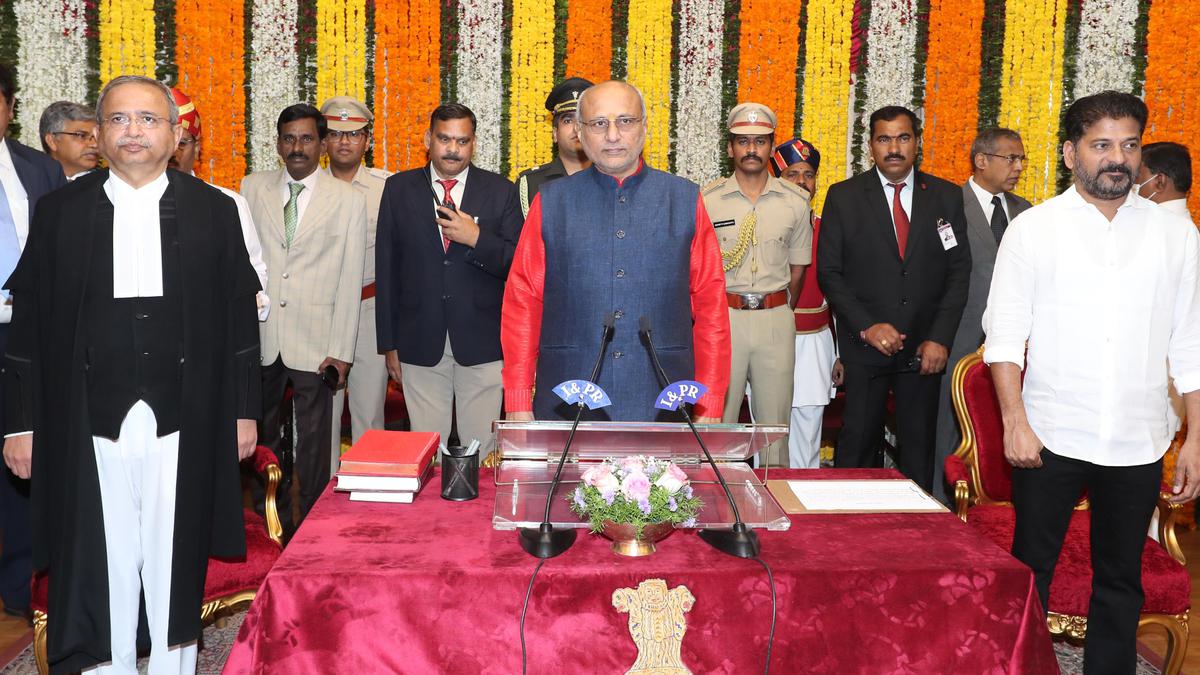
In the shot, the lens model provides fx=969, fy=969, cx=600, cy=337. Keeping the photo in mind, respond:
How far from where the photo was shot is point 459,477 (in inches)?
93.1

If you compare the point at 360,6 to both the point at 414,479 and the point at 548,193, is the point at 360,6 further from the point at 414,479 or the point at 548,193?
the point at 414,479

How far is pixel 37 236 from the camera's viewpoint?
2.48m

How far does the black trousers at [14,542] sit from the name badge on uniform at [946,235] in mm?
3710

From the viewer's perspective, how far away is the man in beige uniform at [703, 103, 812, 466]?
14.0 ft

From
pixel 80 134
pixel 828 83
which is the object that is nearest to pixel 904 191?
pixel 828 83

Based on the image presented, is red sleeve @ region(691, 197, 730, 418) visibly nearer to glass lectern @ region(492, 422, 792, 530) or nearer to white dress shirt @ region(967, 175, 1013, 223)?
glass lectern @ region(492, 422, 792, 530)

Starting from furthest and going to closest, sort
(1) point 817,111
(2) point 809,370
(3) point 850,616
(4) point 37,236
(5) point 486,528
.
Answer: (1) point 817,111 < (2) point 809,370 < (4) point 37,236 < (5) point 486,528 < (3) point 850,616

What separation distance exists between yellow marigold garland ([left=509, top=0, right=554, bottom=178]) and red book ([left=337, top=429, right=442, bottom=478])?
3.30 metres

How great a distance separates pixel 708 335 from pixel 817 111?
335 cm

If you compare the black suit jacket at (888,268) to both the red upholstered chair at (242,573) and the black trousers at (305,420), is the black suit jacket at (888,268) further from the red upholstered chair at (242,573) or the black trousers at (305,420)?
the red upholstered chair at (242,573)

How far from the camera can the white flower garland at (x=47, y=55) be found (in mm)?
5297

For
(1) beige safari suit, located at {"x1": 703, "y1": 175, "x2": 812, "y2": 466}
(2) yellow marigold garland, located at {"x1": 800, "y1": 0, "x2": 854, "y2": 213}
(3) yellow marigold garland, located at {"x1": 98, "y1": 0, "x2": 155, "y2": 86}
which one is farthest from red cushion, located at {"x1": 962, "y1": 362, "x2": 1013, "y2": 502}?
(3) yellow marigold garland, located at {"x1": 98, "y1": 0, "x2": 155, "y2": 86}

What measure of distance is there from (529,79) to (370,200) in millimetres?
1475

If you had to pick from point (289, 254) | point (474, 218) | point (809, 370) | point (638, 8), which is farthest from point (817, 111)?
point (289, 254)
